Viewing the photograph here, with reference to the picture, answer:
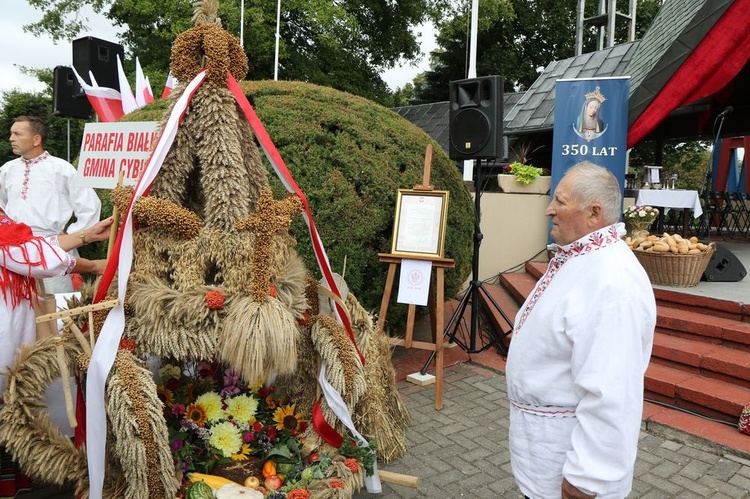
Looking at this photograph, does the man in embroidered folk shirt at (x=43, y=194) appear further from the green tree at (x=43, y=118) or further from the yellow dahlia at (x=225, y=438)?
the green tree at (x=43, y=118)

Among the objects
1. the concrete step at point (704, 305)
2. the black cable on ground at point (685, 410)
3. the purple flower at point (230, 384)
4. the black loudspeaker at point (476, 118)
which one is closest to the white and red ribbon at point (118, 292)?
the purple flower at point (230, 384)

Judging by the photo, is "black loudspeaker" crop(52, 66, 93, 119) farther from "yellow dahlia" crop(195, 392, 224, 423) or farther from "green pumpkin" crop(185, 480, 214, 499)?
"green pumpkin" crop(185, 480, 214, 499)

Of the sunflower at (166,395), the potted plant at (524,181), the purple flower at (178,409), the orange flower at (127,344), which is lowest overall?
the purple flower at (178,409)

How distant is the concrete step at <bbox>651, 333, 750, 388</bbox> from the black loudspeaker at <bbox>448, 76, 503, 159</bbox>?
94.3 inches

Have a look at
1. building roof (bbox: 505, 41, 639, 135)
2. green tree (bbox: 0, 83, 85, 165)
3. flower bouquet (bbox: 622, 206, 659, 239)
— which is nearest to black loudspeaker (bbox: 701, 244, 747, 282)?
flower bouquet (bbox: 622, 206, 659, 239)

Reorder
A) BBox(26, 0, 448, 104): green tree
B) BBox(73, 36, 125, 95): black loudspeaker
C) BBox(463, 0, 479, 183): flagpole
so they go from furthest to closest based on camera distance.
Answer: BBox(26, 0, 448, 104): green tree
BBox(73, 36, 125, 95): black loudspeaker
BBox(463, 0, 479, 183): flagpole

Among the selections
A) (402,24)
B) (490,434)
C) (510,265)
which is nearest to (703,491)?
(490,434)

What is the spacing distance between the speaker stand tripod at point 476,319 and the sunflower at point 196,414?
2415 millimetres

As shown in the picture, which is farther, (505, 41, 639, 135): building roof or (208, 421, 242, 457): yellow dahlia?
(505, 41, 639, 135): building roof

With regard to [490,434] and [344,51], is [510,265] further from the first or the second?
[344,51]

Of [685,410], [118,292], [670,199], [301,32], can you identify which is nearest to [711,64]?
[670,199]

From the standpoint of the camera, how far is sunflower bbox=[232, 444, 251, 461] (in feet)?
9.51

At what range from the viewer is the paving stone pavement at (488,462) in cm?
322

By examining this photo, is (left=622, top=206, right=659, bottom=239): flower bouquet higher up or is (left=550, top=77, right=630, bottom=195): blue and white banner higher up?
(left=550, top=77, right=630, bottom=195): blue and white banner
